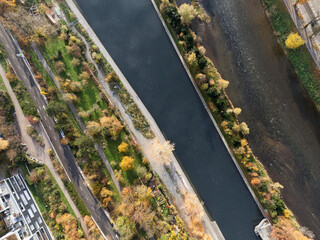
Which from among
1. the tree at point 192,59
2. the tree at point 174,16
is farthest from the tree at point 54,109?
the tree at point 174,16

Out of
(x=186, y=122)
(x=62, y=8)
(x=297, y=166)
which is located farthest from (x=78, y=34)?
(x=297, y=166)

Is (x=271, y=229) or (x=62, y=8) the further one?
(x=62, y=8)

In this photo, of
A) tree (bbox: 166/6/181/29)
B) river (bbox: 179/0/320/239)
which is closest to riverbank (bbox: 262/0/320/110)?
river (bbox: 179/0/320/239)

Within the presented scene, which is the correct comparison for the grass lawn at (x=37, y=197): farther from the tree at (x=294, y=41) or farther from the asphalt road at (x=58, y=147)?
the tree at (x=294, y=41)

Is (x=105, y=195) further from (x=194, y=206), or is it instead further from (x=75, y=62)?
(x=75, y=62)

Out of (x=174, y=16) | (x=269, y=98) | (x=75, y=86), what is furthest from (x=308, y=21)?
(x=75, y=86)

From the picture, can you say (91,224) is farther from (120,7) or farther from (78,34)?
(120,7)
